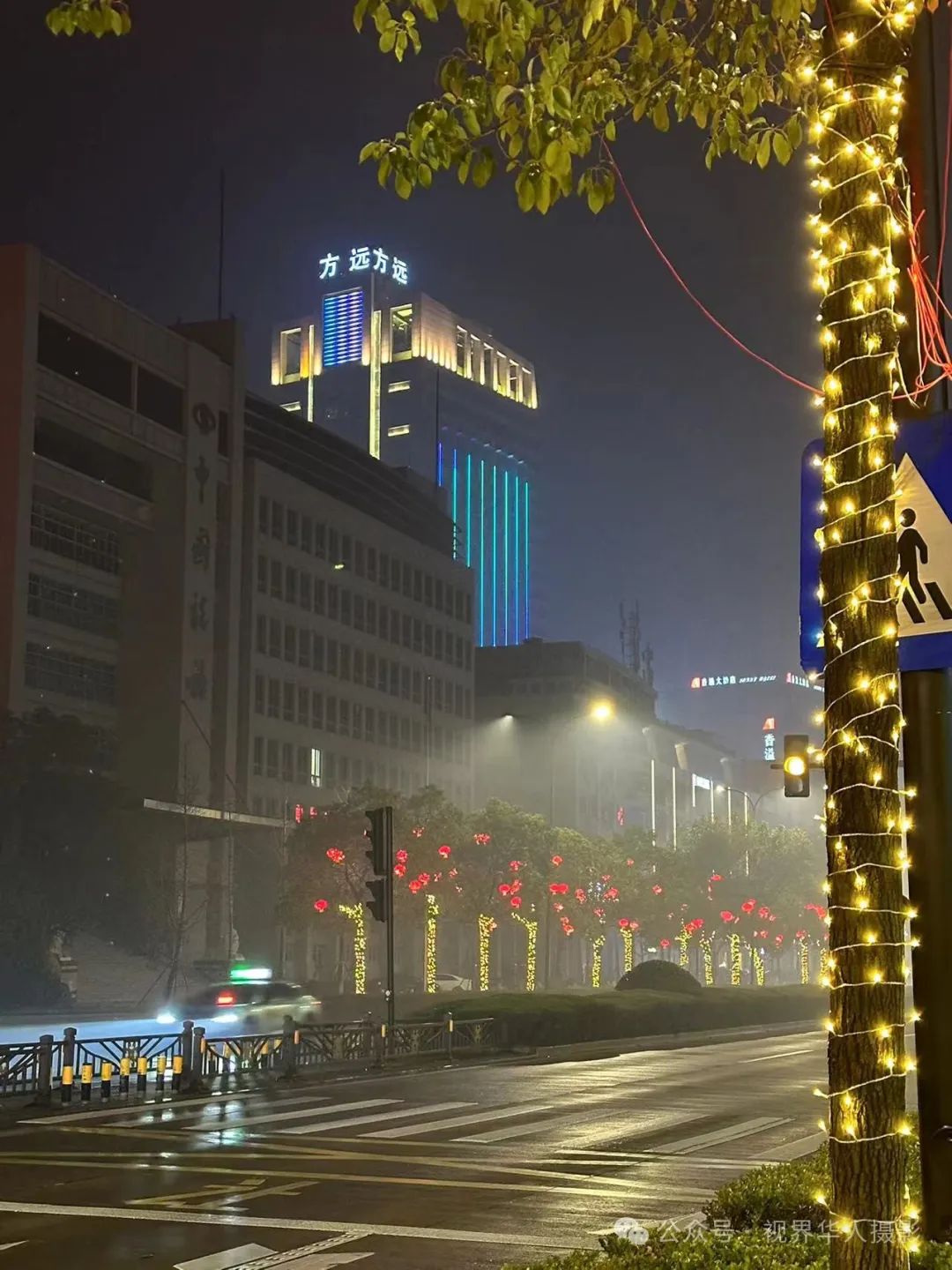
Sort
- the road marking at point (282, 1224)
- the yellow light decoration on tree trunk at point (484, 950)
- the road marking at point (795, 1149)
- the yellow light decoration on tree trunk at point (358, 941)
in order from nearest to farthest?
1. the road marking at point (282, 1224)
2. the road marking at point (795, 1149)
3. the yellow light decoration on tree trunk at point (358, 941)
4. the yellow light decoration on tree trunk at point (484, 950)

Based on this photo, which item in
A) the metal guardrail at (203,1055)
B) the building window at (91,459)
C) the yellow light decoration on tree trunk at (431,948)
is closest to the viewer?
the metal guardrail at (203,1055)

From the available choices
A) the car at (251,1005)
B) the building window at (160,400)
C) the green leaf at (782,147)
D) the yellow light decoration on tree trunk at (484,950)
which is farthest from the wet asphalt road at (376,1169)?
the building window at (160,400)

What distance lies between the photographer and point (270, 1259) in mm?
10836

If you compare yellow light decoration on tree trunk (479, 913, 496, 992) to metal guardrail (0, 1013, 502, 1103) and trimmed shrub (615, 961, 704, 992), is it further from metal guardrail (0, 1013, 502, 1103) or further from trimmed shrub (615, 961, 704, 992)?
metal guardrail (0, 1013, 502, 1103)

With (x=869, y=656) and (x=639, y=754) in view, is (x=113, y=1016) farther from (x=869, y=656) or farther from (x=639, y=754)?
(x=639, y=754)

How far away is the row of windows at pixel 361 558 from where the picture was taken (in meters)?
94.1

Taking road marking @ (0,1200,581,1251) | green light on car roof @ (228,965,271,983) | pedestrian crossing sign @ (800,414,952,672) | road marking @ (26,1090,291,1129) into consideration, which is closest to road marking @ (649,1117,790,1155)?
road marking @ (0,1200,581,1251)

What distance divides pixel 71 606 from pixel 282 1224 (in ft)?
220

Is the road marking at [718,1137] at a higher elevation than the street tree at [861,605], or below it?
below

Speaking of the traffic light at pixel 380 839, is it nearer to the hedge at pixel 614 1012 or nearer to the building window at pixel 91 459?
the hedge at pixel 614 1012

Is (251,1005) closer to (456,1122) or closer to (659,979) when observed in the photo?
(456,1122)

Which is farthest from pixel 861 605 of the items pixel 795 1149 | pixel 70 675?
pixel 70 675

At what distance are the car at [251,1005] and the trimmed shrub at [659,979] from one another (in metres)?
17.8

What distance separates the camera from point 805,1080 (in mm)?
29094
